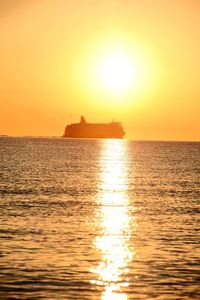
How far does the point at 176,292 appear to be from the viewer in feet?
Answer: 106

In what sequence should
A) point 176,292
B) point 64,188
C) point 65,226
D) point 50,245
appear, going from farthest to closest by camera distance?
point 64,188 < point 65,226 < point 50,245 < point 176,292

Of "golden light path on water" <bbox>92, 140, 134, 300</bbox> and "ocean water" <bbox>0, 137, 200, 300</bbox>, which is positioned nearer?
"ocean water" <bbox>0, 137, 200, 300</bbox>

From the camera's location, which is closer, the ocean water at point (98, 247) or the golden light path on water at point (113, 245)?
the ocean water at point (98, 247)

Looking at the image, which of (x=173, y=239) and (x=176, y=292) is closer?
(x=176, y=292)

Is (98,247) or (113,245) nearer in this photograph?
(98,247)

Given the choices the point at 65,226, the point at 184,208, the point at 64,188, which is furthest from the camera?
the point at 64,188

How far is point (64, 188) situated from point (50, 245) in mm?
48257

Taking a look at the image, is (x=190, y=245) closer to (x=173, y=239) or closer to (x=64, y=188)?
(x=173, y=239)

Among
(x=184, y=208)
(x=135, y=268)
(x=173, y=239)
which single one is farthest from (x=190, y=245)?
(x=184, y=208)

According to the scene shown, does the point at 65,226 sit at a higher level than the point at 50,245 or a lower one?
higher

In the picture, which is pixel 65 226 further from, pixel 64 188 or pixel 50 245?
pixel 64 188

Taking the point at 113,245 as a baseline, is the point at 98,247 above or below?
below

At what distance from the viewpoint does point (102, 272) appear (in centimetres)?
3619

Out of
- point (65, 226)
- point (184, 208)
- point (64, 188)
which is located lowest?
point (65, 226)
